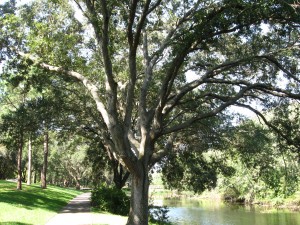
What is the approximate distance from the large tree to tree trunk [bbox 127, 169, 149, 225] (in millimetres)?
32

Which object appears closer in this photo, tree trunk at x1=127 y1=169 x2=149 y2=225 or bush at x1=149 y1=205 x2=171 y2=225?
tree trunk at x1=127 y1=169 x2=149 y2=225

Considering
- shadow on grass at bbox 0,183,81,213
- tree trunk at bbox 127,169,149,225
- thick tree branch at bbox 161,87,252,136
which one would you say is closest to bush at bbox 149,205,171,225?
shadow on grass at bbox 0,183,81,213

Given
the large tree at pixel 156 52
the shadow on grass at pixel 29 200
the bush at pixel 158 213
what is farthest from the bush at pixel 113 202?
the large tree at pixel 156 52

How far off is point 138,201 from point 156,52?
4848mm

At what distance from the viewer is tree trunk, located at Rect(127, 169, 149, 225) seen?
459 inches

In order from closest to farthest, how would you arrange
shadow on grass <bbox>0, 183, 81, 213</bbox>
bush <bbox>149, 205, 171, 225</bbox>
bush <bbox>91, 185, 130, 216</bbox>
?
shadow on grass <bbox>0, 183, 81, 213</bbox> → bush <bbox>91, 185, 130, 216</bbox> → bush <bbox>149, 205, 171, 225</bbox>

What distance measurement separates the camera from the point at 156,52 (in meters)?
11.3

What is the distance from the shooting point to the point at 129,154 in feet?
36.0

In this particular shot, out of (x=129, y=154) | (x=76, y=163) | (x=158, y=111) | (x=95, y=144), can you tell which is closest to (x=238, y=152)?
(x=158, y=111)

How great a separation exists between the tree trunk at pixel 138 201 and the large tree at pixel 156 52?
3 centimetres

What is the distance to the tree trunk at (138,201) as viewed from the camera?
11656 millimetres

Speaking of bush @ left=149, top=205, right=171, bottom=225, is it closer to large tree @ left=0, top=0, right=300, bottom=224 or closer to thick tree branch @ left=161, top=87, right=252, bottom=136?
large tree @ left=0, top=0, right=300, bottom=224


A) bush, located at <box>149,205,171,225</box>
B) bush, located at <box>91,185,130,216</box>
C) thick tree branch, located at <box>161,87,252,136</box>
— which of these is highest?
thick tree branch, located at <box>161,87,252,136</box>

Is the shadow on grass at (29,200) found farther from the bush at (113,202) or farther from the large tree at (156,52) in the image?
the large tree at (156,52)
